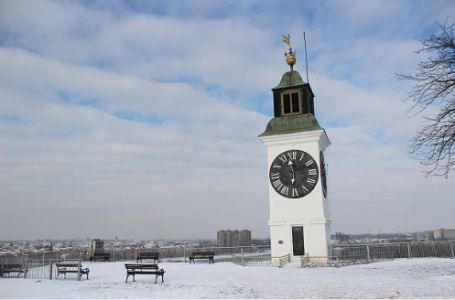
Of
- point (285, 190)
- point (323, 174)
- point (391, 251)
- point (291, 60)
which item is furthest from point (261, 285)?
point (291, 60)

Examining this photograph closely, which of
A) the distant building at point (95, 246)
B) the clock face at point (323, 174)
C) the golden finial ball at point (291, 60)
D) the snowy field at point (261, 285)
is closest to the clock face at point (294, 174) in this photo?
the clock face at point (323, 174)

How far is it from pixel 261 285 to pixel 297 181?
1105 cm

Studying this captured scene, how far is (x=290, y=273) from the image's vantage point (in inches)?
725

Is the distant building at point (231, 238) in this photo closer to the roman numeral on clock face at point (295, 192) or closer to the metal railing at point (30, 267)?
the roman numeral on clock face at point (295, 192)

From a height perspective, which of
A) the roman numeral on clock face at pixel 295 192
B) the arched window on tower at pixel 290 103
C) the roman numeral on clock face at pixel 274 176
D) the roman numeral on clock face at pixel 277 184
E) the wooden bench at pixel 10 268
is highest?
the arched window on tower at pixel 290 103

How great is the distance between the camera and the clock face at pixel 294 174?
81.1ft

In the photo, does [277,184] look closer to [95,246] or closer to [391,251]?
[391,251]

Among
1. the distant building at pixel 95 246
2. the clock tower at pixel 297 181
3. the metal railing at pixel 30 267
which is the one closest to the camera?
the metal railing at pixel 30 267

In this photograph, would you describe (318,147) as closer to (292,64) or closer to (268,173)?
(268,173)

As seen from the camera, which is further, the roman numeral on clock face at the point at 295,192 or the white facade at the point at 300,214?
the roman numeral on clock face at the point at 295,192

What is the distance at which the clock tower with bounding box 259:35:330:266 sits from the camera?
2412cm

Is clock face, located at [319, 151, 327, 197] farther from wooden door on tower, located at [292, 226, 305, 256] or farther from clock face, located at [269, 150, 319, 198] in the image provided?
wooden door on tower, located at [292, 226, 305, 256]

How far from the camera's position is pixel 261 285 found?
14.6 meters

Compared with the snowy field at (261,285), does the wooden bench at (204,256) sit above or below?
above
